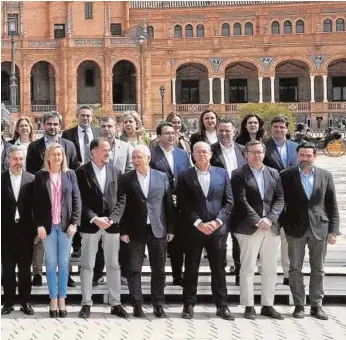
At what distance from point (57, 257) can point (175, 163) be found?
5.40 ft

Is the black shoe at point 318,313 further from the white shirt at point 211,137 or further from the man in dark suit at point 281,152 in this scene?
the white shirt at point 211,137

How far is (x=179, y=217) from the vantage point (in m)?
7.72

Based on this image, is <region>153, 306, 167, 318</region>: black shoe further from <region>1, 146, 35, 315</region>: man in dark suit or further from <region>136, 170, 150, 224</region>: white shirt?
<region>1, 146, 35, 315</region>: man in dark suit

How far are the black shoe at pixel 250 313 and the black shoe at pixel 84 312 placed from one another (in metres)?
1.59

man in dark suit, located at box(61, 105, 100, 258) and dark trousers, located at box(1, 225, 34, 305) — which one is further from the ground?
man in dark suit, located at box(61, 105, 100, 258)

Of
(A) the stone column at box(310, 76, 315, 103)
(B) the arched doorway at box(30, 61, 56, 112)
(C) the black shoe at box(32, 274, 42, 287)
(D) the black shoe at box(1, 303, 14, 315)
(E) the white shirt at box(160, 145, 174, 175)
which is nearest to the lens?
(D) the black shoe at box(1, 303, 14, 315)

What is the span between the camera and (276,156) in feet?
26.9

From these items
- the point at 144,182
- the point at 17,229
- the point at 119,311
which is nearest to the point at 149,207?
the point at 144,182

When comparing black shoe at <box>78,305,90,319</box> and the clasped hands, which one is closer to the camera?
the clasped hands

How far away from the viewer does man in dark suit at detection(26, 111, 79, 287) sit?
809 cm

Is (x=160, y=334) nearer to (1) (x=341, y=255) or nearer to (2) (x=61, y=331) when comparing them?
(2) (x=61, y=331)

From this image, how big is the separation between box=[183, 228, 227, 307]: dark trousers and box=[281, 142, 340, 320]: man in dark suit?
0.72 m

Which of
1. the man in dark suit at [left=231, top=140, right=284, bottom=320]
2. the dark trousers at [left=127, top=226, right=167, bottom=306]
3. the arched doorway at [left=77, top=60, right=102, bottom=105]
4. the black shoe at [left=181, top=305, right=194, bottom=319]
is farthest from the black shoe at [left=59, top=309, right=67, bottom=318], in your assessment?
the arched doorway at [left=77, top=60, right=102, bottom=105]

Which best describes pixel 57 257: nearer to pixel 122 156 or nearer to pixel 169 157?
pixel 122 156
